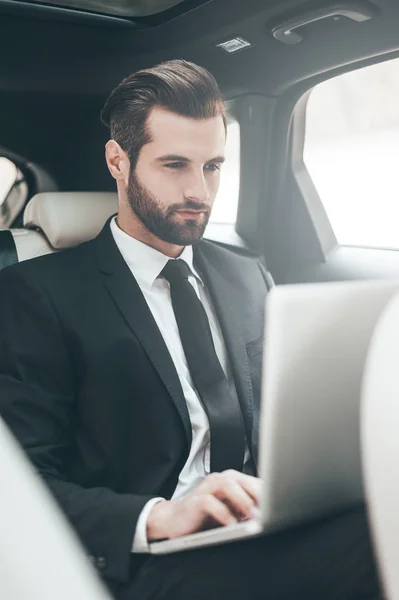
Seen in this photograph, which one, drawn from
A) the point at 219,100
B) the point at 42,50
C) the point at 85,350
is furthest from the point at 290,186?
the point at 85,350

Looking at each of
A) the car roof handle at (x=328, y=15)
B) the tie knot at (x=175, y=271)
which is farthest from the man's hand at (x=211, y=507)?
the car roof handle at (x=328, y=15)

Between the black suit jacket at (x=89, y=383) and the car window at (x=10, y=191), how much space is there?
25 cm

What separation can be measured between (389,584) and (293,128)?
4.47ft

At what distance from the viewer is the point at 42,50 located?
1437 millimetres

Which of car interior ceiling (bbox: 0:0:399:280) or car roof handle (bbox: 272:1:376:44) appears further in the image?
car interior ceiling (bbox: 0:0:399:280)

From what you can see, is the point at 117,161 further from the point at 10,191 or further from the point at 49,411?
the point at 49,411

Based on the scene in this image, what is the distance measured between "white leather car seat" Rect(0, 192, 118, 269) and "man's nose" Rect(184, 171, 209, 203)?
157 mm

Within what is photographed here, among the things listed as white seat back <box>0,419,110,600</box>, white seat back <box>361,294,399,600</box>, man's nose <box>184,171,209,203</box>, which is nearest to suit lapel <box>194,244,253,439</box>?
man's nose <box>184,171,209,203</box>

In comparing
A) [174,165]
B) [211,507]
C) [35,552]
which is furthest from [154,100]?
[35,552]

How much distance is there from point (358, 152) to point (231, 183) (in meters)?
0.34

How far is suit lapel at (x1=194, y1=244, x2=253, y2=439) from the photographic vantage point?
115cm

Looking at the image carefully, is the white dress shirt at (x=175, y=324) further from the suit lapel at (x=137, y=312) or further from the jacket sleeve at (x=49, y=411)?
the jacket sleeve at (x=49, y=411)

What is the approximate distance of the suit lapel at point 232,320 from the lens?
115cm

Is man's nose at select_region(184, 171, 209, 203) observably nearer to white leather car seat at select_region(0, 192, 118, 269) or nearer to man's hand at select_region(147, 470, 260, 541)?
white leather car seat at select_region(0, 192, 118, 269)
